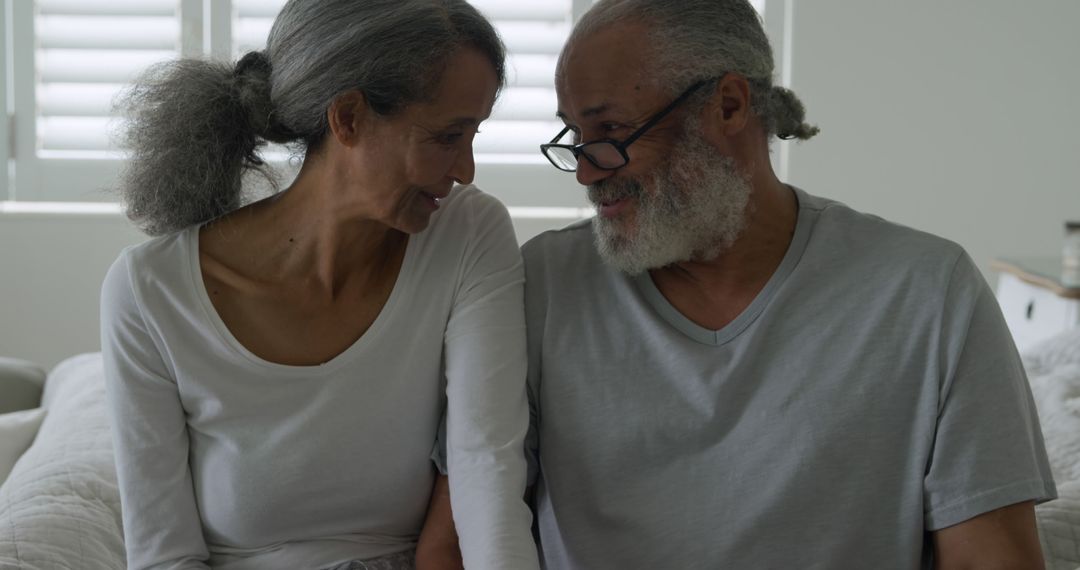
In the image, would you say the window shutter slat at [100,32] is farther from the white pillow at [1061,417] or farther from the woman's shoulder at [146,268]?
the white pillow at [1061,417]

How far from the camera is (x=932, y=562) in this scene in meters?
1.37

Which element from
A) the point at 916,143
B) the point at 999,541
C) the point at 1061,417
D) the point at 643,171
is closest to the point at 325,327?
the point at 643,171

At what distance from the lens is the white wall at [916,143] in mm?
4020

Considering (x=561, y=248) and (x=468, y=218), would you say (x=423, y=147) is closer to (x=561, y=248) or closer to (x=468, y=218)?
(x=468, y=218)

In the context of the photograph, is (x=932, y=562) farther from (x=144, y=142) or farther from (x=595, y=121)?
(x=144, y=142)

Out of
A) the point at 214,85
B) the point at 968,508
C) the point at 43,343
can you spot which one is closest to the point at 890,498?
the point at 968,508

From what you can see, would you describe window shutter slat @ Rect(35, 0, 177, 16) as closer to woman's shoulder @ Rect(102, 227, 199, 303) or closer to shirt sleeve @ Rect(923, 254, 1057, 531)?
woman's shoulder @ Rect(102, 227, 199, 303)

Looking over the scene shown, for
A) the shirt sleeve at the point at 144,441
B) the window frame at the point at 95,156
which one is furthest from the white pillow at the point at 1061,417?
the window frame at the point at 95,156

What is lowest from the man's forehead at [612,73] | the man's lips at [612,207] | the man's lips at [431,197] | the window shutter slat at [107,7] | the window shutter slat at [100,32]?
the man's lips at [612,207]

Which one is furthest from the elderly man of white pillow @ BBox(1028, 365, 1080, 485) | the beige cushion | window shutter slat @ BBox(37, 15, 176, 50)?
window shutter slat @ BBox(37, 15, 176, 50)

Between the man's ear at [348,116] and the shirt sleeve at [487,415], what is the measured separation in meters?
0.20

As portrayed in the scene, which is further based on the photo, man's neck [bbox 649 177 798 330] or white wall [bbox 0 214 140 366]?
white wall [bbox 0 214 140 366]

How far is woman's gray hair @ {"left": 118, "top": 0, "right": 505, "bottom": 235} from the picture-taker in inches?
51.8

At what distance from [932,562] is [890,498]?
0.10 meters
